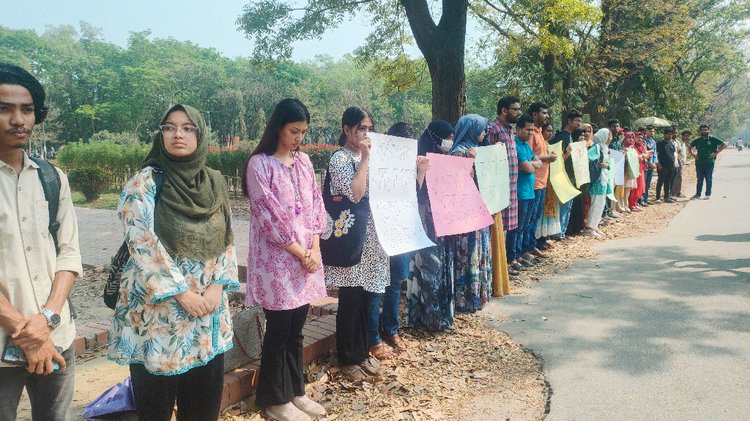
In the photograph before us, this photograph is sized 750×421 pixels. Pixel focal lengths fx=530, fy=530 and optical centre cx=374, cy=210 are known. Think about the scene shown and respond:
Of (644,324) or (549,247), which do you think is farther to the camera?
(549,247)

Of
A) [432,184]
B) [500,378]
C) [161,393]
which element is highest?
[432,184]

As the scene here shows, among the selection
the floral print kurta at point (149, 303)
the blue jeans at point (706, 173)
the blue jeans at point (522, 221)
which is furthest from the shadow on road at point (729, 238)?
the floral print kurta at point (149, 303)

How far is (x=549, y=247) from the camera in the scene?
24.4 feet

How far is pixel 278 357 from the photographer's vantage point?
284 cm

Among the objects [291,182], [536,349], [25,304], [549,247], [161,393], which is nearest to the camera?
[25,304]

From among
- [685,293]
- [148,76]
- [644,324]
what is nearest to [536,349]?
[644,324]

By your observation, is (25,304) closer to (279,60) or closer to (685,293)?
(685,293)

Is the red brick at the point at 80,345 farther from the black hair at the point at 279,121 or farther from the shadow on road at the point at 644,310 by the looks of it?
the shadow on road at the point at 644,310

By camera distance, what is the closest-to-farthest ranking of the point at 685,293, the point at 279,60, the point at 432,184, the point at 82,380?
1. the point at 82,380
2. the point at 432,184
3. the point at 685,293
4. the point at 279,60

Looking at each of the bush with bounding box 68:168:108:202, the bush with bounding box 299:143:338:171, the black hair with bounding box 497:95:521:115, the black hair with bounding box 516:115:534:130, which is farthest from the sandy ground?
the bush with bounding box 299:143:338:171

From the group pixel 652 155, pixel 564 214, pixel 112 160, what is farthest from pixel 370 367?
pixel 112 160

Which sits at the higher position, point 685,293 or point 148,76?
point 148,76

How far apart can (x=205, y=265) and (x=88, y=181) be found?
16.4 metres

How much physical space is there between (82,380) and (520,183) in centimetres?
468
